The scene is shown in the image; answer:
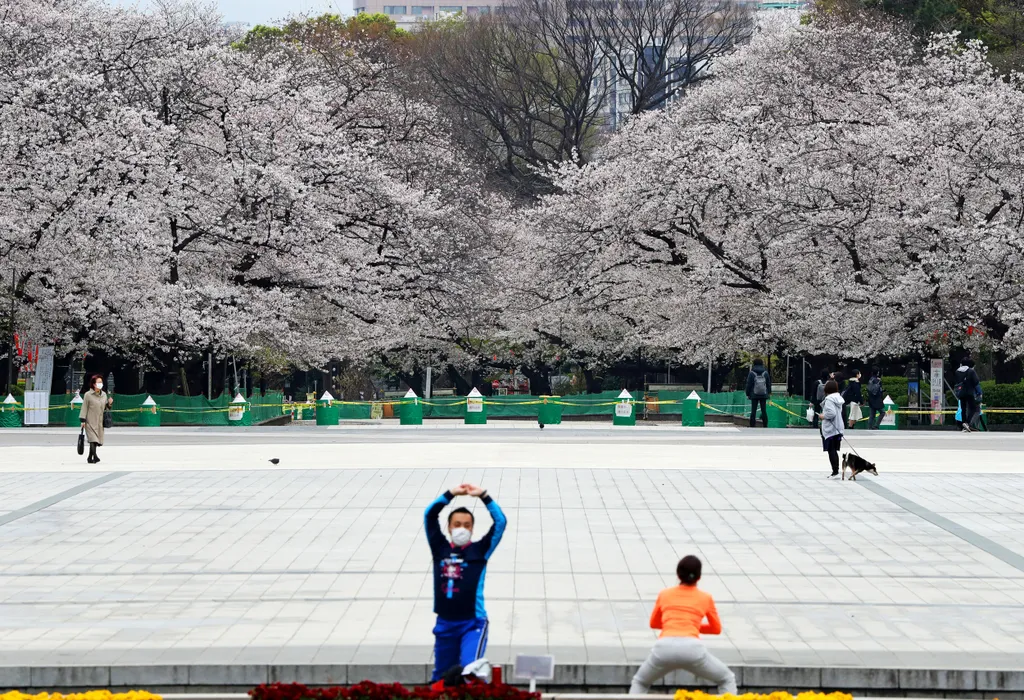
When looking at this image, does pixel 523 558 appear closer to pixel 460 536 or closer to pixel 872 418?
pixel 460 536

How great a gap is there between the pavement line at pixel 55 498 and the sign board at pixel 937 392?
24.1 meters

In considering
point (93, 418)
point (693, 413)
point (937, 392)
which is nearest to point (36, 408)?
point (93, 418)

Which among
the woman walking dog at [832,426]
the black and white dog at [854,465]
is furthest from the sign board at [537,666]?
the woman walking dog at [832,426]

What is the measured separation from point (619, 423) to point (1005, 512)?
23.9 meters

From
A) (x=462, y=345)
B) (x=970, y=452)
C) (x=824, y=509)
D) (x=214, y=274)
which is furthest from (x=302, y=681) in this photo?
(x=462, y=345)

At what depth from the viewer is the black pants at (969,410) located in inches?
1359

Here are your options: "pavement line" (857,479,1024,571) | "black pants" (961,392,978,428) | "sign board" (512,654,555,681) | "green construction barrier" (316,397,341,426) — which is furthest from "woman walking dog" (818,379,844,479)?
"green construction barrier" (316,397,341,426)

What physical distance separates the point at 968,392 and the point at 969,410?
1.21m

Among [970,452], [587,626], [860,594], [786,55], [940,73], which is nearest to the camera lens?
[587,626]

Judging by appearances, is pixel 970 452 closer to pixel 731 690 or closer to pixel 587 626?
pixel 587 626

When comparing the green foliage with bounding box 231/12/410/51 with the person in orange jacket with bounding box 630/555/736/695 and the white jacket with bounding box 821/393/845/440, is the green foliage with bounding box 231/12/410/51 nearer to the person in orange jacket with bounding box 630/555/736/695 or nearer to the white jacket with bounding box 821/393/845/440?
the white jacket with bounding box 821/393/845/440

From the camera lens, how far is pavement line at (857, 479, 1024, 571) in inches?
503

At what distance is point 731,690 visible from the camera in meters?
7.16

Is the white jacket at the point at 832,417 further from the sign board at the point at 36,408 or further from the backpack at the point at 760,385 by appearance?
the sign board at the point at 36,408
